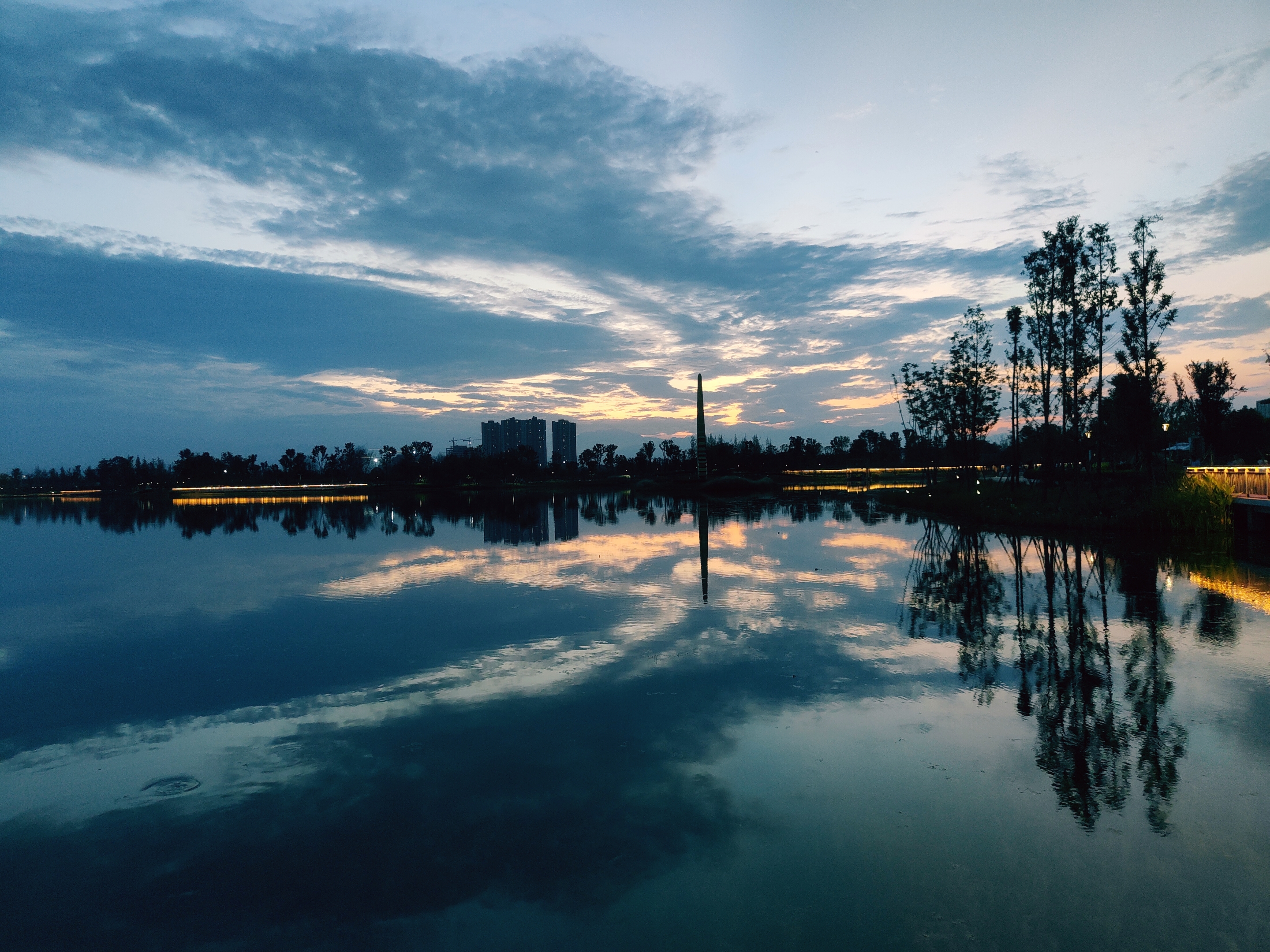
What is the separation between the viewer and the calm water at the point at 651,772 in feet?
16.7

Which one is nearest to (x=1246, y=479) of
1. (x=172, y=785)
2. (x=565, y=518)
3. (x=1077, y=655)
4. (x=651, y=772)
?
(x=1077, y=655)

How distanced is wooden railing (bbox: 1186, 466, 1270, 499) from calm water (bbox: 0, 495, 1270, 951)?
10.4 metres

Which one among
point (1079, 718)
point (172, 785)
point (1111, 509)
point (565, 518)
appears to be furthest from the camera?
point (565, 518)

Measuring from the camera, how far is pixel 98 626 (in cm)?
1563

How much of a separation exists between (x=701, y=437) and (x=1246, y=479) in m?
81.2

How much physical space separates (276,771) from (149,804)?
1.15 meters

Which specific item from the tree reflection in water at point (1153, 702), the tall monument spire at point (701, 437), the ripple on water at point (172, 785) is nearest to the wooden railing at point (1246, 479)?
the tree reflection in water at point (1153, 702)

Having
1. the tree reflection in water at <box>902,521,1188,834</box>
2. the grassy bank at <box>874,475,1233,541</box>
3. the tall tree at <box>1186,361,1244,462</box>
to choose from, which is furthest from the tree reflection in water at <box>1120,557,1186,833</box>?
the tall tree at <box>1186,361,1244,462</box>

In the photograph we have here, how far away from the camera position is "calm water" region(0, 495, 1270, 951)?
5.08m

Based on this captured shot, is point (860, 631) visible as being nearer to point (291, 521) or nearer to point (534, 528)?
point (534, 528)

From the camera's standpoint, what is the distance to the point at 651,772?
7.28 m

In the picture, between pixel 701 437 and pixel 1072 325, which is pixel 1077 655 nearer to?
pixel 1072 325

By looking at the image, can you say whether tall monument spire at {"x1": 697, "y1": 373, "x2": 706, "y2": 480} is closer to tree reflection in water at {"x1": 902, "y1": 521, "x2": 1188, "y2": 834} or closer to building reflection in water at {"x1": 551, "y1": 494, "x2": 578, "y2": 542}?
building reflection in water at {"x1": 551, "y1": 494, "x2": 578, "y2": 542}

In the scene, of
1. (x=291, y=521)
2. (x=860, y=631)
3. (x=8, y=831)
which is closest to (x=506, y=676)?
(x=8, y=831)
